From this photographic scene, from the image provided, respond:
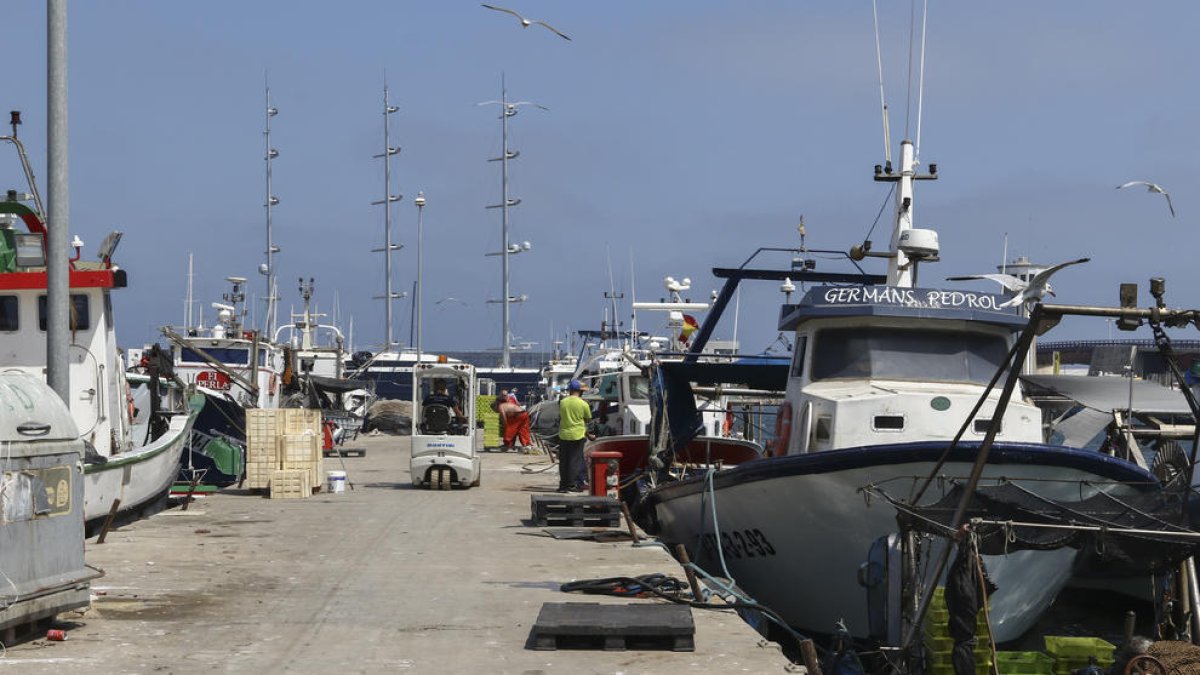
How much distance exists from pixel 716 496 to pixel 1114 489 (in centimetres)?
422

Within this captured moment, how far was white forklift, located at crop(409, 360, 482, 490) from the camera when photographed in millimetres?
23641

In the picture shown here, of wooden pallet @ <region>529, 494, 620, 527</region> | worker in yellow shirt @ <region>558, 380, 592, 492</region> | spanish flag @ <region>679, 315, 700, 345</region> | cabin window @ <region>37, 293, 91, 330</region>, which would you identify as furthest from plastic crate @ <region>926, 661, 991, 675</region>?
spanish flag @ <region>679, 315, 700, 345</region>

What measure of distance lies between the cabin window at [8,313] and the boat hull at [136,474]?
2323mm

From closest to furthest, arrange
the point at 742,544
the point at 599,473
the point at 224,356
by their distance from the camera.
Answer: the point at 742,544 < the point at 599,473 < the point at 224,356

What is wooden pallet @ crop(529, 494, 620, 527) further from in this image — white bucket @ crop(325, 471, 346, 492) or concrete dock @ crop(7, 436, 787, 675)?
white bucket @ crop(325, 471, 346, 492)

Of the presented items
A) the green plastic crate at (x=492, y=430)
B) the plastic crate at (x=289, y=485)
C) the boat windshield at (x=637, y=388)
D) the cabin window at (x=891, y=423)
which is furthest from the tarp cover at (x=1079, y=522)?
the green plastic crate at (x=492, y=430)

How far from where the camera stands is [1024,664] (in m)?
10.4

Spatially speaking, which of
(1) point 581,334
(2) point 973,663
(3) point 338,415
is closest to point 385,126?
(1) point 581,334

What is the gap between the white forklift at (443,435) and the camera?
931 inches

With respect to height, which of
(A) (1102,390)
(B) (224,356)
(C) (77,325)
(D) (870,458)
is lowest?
(D) (870,458)

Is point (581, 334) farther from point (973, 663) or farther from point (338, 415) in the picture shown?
point (973, 663)

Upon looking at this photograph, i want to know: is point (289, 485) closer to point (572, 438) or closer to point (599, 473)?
point (572, 438)

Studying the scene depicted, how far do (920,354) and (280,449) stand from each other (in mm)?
11450

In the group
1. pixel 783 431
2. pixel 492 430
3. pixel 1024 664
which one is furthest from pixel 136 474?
pixel 492 430
